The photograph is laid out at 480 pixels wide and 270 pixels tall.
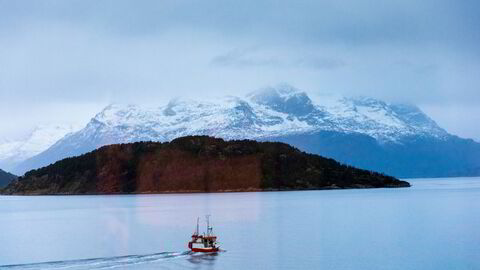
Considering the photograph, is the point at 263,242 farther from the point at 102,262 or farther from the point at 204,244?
the point at 102,262

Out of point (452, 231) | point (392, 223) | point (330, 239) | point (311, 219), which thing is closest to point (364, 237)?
point (330, 239)

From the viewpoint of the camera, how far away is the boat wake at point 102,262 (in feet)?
338

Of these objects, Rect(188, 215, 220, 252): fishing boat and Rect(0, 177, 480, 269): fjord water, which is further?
Rect(188, 215, 220, 252): fishing boat

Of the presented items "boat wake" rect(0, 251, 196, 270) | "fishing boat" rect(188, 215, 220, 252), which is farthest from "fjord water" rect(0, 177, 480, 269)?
"fishing boat" rect(188, 215, 220, 252)

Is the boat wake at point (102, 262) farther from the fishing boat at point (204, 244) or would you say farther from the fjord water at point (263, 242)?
the fishing boat at point (204, 244)

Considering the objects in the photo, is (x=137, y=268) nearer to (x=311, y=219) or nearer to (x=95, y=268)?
(x=95, y=268)

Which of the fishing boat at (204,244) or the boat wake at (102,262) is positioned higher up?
the fishing boat at (204,244)

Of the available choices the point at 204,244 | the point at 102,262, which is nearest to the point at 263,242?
the point at 204,244

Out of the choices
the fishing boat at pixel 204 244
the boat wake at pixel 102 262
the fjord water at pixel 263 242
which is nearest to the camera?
the boat wake at pixel 102 262

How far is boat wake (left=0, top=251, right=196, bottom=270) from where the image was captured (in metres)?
103

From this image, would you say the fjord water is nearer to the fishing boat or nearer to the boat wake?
the boat wake

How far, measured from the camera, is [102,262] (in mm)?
106062

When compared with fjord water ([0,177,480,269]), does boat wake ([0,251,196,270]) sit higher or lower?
lower

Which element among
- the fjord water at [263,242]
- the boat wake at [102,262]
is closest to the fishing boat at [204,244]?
the fjord water at [263,242]
